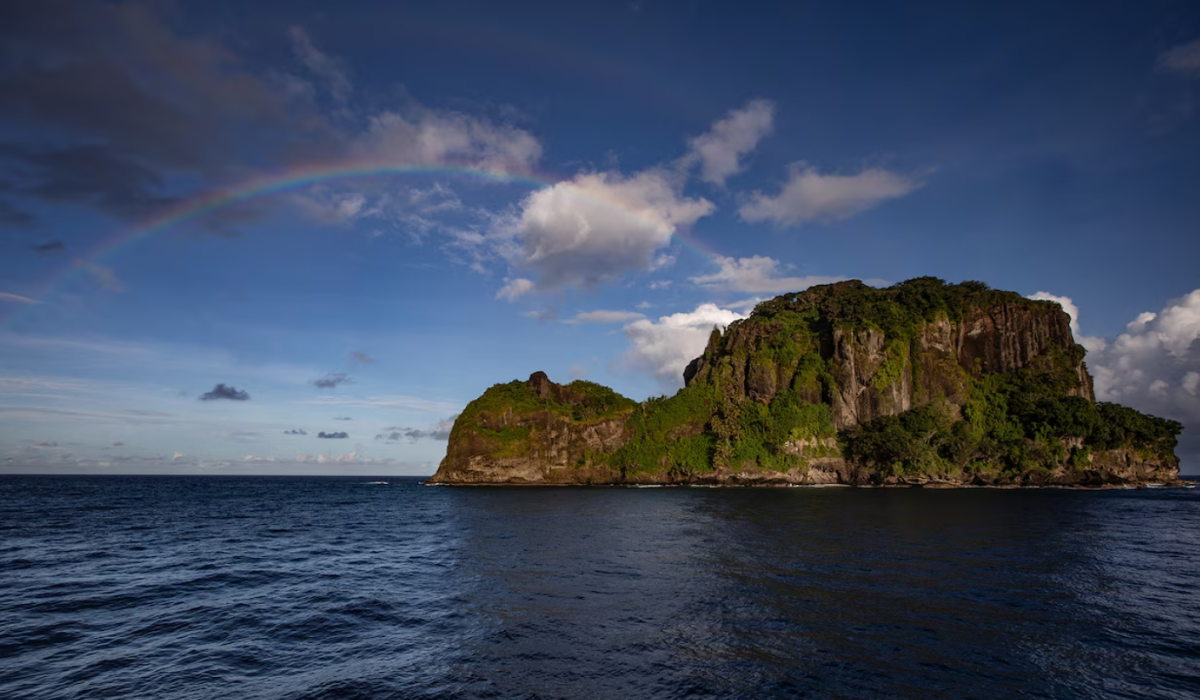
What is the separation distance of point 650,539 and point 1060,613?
24.2 meters

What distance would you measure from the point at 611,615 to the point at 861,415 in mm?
115749

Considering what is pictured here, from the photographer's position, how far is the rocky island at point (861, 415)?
11281 centimetres

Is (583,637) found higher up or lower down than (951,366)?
lower down

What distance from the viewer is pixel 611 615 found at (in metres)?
21.0

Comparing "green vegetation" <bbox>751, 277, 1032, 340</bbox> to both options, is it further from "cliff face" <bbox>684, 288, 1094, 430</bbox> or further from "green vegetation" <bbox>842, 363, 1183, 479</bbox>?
"green vegetation" <bbox>842, 363, 1183, 479</bbox>

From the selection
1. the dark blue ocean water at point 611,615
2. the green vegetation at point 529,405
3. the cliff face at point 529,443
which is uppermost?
the green vegetation at point 529,405

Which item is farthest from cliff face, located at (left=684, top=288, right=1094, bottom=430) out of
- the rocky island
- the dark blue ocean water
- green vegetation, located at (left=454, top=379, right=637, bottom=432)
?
the dark blue ocean water

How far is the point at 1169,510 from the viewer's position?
62375 millimetres

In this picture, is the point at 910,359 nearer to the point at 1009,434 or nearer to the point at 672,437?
the point at 1009,434

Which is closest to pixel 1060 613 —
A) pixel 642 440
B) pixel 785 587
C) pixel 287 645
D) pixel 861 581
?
pixel 861 581

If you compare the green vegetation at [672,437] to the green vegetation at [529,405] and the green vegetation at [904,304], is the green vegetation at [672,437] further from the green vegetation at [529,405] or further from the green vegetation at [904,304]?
the green vegetation at [904,304]

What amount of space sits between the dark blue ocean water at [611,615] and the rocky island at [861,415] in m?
76.3

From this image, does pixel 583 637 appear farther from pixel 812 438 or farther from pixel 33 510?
pixel 812 438

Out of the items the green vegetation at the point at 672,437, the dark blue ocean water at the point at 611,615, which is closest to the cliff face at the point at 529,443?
the green vegetation at the point at 672,437
